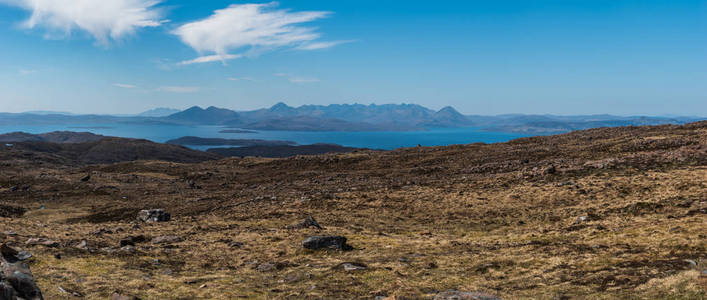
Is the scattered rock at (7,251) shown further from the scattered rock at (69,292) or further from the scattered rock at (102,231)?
the scattered rock at (102,231)

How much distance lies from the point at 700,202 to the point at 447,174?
29.9 metres

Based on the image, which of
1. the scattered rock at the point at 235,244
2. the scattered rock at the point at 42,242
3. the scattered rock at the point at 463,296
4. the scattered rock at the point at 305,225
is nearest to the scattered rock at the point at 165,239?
the scattered rock at the point at 235,244

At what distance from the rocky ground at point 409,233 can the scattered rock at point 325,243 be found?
11cm

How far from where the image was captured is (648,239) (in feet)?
70.0

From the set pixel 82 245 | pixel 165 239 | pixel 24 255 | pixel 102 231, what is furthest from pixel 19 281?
pixel 102 231

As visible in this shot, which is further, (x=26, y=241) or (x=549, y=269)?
(x=26, y=241)

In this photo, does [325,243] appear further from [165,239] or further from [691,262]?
[691,262]

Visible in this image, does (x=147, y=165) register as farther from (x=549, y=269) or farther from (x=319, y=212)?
(x=549, y=269)

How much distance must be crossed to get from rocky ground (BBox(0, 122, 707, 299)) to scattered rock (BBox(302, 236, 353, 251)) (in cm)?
11

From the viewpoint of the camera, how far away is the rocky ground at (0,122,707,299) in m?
17.3

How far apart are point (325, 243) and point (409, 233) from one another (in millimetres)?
8312

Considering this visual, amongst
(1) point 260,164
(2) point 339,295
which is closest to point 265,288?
(2) point 339,295

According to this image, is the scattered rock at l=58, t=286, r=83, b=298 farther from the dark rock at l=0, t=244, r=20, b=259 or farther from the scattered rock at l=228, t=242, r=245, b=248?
the scattered rock at l=228, t=242, r=245, b=248

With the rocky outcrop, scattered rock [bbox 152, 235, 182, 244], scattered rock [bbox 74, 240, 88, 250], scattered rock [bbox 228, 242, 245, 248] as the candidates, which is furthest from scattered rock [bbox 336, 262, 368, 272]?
scattered rock [bbox 74, 240, 88, 250]
